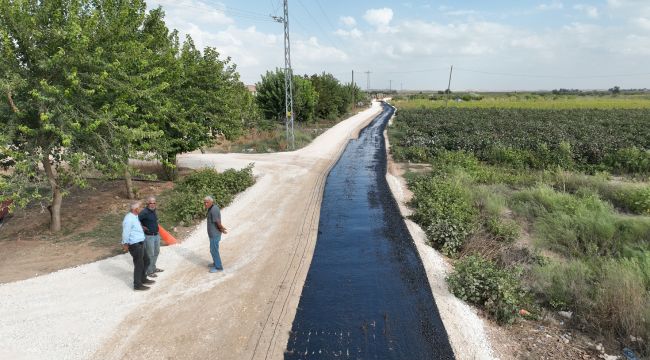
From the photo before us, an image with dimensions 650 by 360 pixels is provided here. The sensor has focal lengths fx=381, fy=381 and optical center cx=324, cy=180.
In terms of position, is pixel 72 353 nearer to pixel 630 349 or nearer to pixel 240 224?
pixel 240 224

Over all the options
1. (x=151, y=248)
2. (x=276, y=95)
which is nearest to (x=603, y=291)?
(x=151, y=248)

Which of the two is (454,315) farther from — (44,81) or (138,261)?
(44,81)

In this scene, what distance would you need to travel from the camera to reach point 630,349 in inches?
266

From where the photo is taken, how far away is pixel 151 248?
8.66m

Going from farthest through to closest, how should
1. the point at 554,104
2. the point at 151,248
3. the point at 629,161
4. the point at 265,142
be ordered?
the point at 554,104 → the point at 265,142 → the point at 629,161 → the point at 151,248

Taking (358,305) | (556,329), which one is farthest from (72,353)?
(556,329)

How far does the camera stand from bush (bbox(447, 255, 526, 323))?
297 inches

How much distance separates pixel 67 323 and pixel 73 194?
→ 10.9 m

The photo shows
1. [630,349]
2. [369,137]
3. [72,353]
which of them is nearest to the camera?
[72,353]

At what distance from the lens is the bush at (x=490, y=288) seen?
24.8ft

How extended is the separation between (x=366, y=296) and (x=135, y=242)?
16.8 feet

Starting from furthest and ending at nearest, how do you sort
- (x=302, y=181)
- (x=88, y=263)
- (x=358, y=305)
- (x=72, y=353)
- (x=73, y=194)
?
(x=302, y=181), (x=73, y=194), (x=88, y=263), (x=358, y=305), (x=72, y=353)

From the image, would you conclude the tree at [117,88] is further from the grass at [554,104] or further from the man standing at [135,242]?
the grass at [554,104]

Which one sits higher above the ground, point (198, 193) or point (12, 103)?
point (12, 103)
